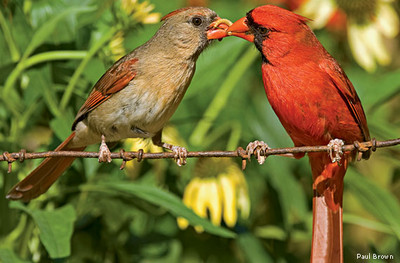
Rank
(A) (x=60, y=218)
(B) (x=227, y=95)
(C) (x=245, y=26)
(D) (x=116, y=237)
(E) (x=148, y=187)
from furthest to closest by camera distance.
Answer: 1. (B) (x=227, y=95)
2. (D) (x=116, y=237)
3. (E) (x=148, y=187)
4. (A) (x=60, y=218)
5. (C) (x=245, y=26)

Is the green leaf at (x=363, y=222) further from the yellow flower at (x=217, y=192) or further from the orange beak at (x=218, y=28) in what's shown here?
the orange beak at (x=218, y=28)

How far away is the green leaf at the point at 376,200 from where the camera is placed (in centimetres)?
380

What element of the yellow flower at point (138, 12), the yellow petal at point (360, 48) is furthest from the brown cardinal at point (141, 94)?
the yellow petal at point (360, 48)

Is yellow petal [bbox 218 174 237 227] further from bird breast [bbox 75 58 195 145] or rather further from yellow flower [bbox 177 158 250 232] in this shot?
bird breast [bbox 75 58 195 145]

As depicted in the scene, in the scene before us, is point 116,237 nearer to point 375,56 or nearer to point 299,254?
point 299,254

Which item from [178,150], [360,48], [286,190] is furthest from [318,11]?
[178,150]

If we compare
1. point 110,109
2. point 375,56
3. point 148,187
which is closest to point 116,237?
point 148,187

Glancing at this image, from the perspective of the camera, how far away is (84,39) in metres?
4.01

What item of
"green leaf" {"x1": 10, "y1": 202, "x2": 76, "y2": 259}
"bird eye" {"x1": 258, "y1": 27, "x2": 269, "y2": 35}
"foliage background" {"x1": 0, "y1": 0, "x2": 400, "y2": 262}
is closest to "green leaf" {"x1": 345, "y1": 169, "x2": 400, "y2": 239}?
"foliage background" {"x1": 0, "y1": 0, "x2": 400, "y2": 262}

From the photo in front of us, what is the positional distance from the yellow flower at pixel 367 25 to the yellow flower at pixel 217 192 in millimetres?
1162

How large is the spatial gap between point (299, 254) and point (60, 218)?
1.82 meters

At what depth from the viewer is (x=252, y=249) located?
3.94m

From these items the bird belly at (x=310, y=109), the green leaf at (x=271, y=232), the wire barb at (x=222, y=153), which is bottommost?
the wire barb at (x=222, y=153)

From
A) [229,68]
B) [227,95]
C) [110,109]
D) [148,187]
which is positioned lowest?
[148,187]
